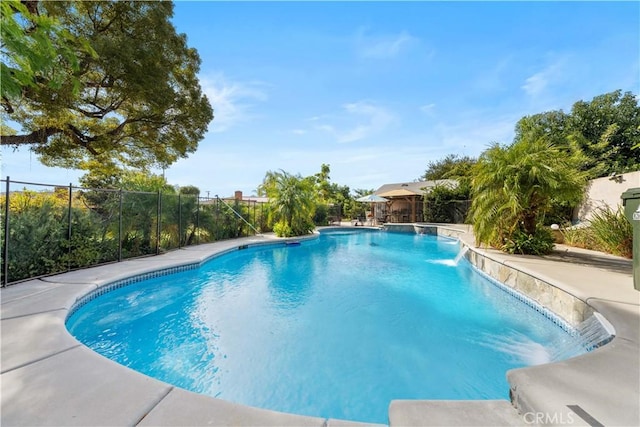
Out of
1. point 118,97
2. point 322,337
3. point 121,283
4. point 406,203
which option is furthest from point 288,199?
point 406,203

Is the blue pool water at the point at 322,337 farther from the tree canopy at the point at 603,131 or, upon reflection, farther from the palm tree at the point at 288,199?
the tree canopy at the point at 603,131

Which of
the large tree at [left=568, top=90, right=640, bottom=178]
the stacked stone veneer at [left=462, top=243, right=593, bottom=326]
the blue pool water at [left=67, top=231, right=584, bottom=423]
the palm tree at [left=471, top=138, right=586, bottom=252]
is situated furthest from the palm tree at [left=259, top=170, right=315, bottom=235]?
the large tree at [left=568, top=90, right=640, bottom=178]

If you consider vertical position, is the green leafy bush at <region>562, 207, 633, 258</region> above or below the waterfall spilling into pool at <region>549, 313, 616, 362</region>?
above

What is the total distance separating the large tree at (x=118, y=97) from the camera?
7.47 meters

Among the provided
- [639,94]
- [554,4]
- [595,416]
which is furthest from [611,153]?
[595,416]

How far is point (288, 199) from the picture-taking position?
1408 centimetres

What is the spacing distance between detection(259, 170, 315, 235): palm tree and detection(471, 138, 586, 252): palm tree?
319 inches

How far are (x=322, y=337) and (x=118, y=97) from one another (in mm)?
10327

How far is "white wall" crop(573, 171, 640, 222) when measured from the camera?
939 cm

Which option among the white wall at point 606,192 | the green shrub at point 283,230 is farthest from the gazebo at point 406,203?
the green shrub at point 283,230

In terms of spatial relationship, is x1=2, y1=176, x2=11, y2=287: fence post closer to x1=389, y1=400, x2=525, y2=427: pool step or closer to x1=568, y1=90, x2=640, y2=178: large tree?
x1=389, y1=400, x2=525, y2=427: pool step

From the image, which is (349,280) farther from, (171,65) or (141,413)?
(171,65)

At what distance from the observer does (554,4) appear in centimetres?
736

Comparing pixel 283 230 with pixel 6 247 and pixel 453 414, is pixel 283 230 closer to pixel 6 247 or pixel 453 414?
pixel 6 247
